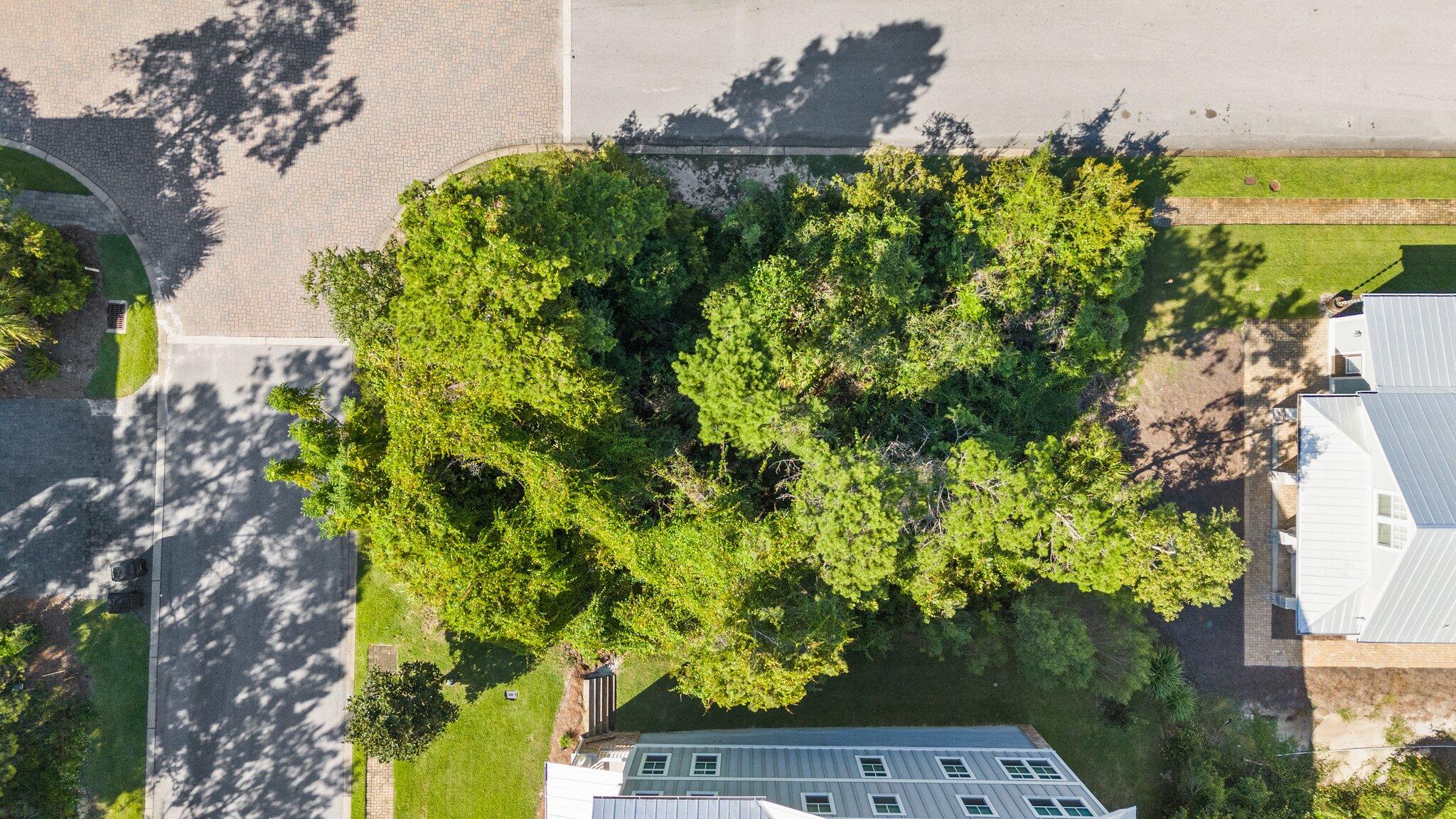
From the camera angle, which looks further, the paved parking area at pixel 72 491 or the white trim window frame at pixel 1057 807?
the paved parking area at pixel 72 491

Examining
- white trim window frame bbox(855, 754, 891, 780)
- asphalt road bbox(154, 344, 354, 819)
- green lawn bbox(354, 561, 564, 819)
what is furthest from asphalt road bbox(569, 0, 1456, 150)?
white trim window frame bbox(855, 754, 891, 780)

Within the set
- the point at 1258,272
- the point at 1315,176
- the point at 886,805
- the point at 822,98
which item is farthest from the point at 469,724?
the point at 1315,176

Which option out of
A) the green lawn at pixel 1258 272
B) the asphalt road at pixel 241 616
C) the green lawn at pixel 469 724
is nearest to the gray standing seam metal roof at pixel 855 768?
the green lawn at pixel 469 724

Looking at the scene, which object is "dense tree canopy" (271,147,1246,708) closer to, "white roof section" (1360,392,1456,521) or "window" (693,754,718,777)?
"window" (693,754,718,777)

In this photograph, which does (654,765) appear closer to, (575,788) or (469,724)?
(575,788)

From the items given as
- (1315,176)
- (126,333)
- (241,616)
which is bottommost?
(241,616)

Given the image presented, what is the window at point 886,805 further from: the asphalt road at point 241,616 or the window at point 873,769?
the asphalt road at point 241,616
